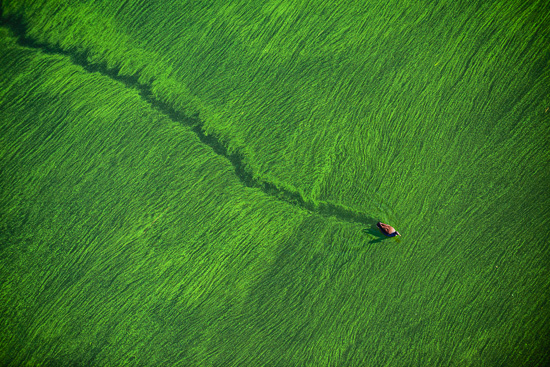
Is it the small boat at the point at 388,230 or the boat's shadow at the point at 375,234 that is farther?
the boat's shadow at the point at 375,234

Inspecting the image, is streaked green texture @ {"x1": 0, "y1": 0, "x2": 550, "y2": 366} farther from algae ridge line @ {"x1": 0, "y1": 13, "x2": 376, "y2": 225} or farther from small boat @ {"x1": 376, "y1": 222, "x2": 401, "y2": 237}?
small boat @ {"x1": 376, "y1": 222, "x2": 401, "y2": 237}

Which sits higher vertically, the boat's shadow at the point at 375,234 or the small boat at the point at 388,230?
the small boat at the point at 388,230

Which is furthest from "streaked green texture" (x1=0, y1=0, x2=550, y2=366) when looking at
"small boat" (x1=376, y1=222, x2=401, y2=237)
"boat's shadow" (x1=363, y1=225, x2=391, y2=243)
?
"small boat" (x1=376, y1=222, x2=401, y2=237)

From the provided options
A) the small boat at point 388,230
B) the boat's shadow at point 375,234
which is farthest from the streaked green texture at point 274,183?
the small boat at point 388,230

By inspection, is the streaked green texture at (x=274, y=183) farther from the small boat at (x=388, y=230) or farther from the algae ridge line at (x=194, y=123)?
the small boat at (x=388, y=230)

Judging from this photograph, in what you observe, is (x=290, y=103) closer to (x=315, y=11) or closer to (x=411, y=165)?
(x=315, y=11)

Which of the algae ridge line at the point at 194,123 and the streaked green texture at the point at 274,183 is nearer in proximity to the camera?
the streaked green texture at the point at 274,183

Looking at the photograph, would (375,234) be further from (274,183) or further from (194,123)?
(194,123)
